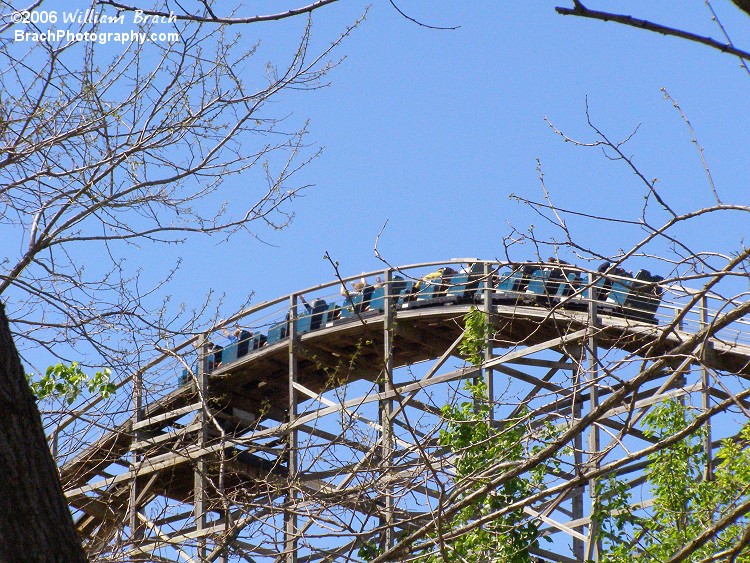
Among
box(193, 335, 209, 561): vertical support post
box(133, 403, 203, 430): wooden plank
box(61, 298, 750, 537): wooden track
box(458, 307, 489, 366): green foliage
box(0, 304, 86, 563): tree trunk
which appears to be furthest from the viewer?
box(61, 298, 750, 537): wooden track

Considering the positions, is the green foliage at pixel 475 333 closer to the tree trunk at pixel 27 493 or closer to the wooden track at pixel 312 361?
the wooden track at pixel 312 361

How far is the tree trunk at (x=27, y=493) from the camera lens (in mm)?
2570

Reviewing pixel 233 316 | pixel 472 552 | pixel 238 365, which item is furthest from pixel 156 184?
pixel 238 365

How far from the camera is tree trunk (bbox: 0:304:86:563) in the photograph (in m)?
2.57

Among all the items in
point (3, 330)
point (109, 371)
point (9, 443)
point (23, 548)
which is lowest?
point (23, 548)

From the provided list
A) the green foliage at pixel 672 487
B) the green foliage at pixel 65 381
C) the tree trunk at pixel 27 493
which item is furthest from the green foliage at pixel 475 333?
the tree trunk at pixel 27 493

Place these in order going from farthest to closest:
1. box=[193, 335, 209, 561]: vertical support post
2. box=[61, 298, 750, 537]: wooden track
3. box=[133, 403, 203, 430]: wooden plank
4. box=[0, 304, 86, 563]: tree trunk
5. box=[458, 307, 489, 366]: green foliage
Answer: box=[61, 298, 750, 537]: wooden track
box=[458, 307, 489, 366]: green foliage
box=[133, 403, 203, 430]: wooden plank
box=[193, 335, 209, 561]: vertical support post
box=[0, 304, 86, 563]: tree trunk

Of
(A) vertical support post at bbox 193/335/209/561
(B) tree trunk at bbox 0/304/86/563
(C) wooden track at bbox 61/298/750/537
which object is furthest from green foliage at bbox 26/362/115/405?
(C) wooden track at bbox 61/298/750/537

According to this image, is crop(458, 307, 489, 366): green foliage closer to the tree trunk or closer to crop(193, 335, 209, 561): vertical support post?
crop(193, 335, 209, 561): vertical support post

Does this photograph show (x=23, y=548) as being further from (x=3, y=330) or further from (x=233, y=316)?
(x=233, y=316)

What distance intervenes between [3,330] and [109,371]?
4969 mm

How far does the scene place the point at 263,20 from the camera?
3678mm

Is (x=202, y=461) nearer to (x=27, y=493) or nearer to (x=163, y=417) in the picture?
(x=27, y=493)

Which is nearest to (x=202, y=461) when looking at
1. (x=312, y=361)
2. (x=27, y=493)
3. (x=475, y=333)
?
(x=27, y=493)
